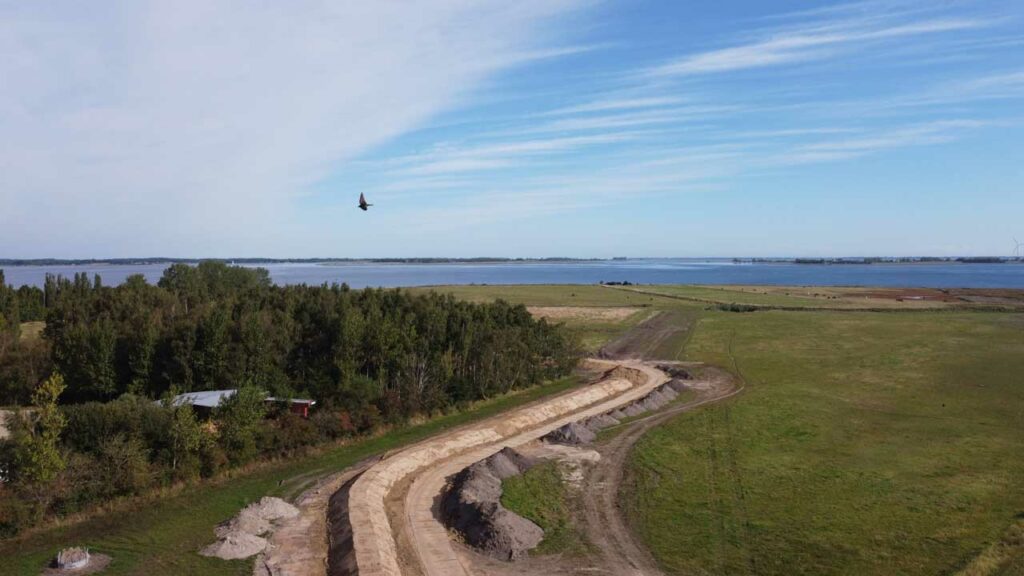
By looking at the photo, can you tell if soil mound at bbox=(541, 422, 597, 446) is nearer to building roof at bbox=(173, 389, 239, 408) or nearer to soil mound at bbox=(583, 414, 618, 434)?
soil mound at bbox=(583, 414, 618, 434)

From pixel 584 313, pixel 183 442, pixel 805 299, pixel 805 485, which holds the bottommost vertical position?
pixel 805 485

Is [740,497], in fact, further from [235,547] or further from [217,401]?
[217,401]

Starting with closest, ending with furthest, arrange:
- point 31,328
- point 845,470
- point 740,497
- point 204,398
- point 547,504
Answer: point 547,504 < point 740,497 < point 845,470 < point 204,398 < point 31,328

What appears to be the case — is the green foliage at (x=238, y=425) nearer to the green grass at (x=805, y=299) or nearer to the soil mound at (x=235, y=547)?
the soil mound at (x=235, y=547)

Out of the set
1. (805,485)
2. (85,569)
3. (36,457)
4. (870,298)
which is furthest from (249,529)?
(870,298)

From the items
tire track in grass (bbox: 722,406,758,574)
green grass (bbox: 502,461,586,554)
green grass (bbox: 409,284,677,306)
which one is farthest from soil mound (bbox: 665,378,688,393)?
green grass (bbox: 409,284,677,306)

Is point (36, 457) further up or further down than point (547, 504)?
→ further up

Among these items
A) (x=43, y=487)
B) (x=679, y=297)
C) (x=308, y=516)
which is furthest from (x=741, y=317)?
(x=43, y=487)

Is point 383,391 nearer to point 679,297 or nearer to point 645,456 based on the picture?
point 645,456
